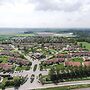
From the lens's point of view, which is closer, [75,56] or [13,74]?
[13,74]

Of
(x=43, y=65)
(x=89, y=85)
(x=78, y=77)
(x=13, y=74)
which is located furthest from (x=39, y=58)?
(x=89, y=85)

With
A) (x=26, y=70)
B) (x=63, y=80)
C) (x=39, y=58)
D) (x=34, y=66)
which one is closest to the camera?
(x=63, y=80)

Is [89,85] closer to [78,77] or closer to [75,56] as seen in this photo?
[78,77]

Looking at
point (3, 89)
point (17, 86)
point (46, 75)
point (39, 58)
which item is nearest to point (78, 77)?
point (46, 75)

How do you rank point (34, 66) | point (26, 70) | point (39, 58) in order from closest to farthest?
point (26, 70), point (34, 66), point (39, 58)

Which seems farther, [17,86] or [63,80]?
[63,80]

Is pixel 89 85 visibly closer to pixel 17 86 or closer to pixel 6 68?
pixel 17 86

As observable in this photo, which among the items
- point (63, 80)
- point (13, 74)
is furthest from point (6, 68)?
point (63, 80)

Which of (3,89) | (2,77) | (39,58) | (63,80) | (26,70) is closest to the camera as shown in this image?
(3,89)

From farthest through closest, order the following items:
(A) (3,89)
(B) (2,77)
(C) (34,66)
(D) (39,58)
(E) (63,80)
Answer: (D) (39,58) → (C) (34,66) → (B) (2,77) → (E) (63,80) → (A) (3,89)
